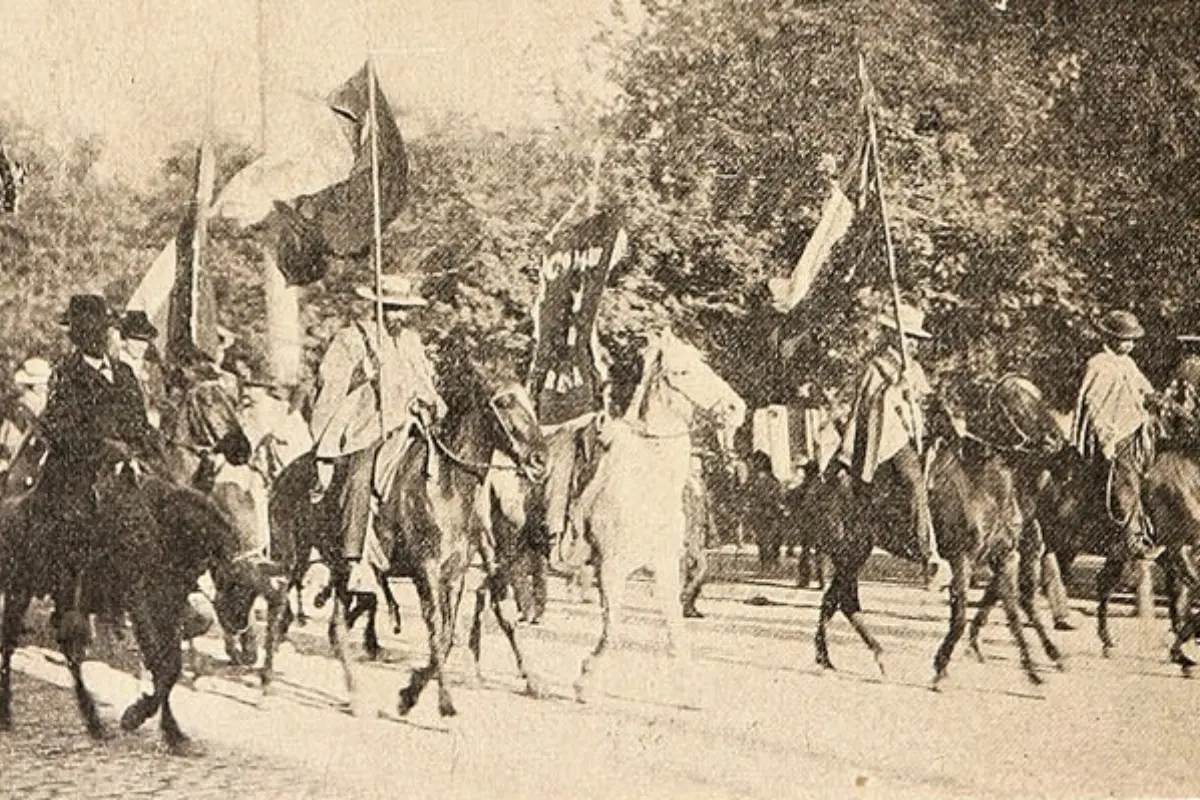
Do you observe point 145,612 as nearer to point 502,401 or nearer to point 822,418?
point 502,401

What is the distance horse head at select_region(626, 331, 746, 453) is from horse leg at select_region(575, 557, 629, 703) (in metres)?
0.51

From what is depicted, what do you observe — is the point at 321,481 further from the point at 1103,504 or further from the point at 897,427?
the point at 1103,504

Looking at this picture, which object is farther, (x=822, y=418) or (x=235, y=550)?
(x=822, y=418)

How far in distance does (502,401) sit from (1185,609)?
264cm

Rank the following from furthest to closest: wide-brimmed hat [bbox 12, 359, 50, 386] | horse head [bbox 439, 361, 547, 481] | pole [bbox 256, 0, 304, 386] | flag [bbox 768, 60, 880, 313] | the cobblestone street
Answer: flag [bbox 768, 60, 880, 313] → horse head [bbox 439, 361, 547, 481] → pole [bbox 256, 0, 304, 386] → wide-brimmed hat [bbox 12, 359, 50, 386] → the cobblestone street

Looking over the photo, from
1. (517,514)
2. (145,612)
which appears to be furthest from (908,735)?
(145,612)

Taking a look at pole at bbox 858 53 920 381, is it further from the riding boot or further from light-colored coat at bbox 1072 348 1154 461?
the riding boot

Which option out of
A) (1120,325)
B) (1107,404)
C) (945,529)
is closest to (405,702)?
(945,529)

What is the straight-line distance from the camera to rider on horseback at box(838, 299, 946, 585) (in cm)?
631

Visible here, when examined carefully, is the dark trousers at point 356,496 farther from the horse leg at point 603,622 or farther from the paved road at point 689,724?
the horse leg at point 603,622

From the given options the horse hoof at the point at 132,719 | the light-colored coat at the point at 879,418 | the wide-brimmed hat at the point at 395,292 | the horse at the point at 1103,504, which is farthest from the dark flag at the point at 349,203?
the horse at the point at 1103,504

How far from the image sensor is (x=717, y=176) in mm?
6246

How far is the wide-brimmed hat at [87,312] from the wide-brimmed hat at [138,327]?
1.8 inches

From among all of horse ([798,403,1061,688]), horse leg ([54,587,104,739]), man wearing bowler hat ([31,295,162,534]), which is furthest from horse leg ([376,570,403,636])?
horse ([798,403,1061,688])
